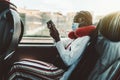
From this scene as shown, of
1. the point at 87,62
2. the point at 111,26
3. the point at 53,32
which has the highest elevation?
the point at 111,26

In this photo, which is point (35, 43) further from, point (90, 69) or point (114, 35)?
point (114, 35)

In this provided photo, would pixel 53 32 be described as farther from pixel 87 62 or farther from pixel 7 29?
pixel 7 29

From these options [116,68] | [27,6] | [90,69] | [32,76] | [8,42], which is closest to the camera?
[116,68]

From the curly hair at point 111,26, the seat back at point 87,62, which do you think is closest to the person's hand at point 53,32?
the seat back at point 87,62

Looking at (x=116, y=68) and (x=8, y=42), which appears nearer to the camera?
(x=116, y=68)

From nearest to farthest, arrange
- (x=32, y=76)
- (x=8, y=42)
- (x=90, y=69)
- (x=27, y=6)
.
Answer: (x=8, y=42), (x=90, y=69), (x=32, y=76), (x=27, y=6)

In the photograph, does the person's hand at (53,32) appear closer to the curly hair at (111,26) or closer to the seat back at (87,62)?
the seat back at (87,62)

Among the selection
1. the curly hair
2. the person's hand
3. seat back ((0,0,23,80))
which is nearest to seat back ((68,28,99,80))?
the curly hair

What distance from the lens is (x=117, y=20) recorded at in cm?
171

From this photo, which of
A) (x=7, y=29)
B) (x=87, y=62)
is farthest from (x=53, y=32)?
(x=7, y=29)

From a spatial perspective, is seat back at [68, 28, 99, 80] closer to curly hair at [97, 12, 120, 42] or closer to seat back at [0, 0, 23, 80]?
curly hair at [97, 12, 120, 42]

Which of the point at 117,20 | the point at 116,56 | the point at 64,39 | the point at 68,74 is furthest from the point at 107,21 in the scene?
the point at 64,39

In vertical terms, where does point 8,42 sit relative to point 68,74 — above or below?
above

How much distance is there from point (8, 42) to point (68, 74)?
53 cm
